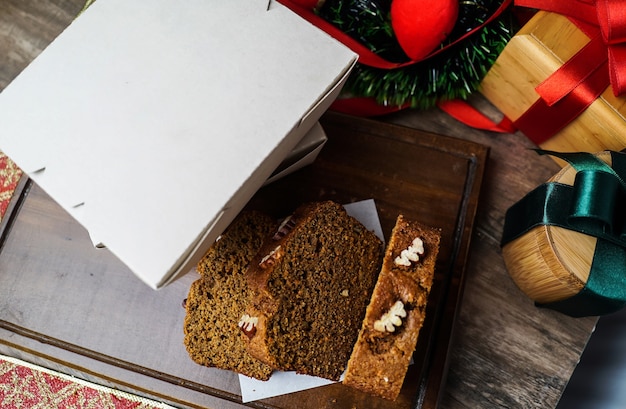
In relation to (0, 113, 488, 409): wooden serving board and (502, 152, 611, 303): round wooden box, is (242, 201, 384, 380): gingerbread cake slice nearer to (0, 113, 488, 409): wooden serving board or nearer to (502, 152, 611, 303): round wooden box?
(0, 113, 488, 409): wooden serving board

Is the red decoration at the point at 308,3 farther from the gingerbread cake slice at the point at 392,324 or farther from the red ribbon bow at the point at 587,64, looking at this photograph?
the gingerbread cake slice at the point at 392,324

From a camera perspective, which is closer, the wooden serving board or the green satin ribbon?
the green satin ribbon

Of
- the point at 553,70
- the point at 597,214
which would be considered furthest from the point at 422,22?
the point at 597,214

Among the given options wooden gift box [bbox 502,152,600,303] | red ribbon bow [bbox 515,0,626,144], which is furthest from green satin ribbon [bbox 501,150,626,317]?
red ribbon bow [bbox 515,0,626,144]

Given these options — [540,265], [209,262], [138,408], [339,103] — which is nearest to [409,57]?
[339,103]

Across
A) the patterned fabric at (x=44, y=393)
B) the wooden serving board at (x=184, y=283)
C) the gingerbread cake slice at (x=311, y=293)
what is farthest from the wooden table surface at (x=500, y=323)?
the patterned fabric at (x=44, y=393)

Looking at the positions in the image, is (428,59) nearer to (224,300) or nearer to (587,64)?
(587,64)
